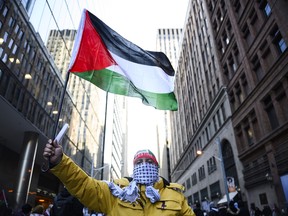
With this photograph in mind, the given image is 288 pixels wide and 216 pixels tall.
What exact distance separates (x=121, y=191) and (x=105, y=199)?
23 centimetres

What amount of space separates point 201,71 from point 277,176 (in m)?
27.7

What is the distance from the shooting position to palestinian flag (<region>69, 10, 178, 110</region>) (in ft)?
20.2

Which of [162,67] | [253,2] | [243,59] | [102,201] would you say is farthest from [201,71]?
[102,201]

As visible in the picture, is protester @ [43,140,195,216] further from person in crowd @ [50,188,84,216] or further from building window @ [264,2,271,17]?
building window @ [264,2,271,17]

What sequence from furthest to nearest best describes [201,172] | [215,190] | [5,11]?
[201,172], [215,190], [5,11]

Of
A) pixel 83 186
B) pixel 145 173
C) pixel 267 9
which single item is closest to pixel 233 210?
pixel 145 173

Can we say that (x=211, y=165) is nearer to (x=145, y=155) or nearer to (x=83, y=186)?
(x=145, y=155)

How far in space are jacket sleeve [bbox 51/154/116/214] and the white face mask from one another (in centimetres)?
45

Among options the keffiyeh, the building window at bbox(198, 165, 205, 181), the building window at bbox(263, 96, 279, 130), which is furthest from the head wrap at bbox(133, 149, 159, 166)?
the building window at bbox(198, 165, 205, 181)

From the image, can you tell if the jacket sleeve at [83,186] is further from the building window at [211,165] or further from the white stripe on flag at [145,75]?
the building window at [211,165]

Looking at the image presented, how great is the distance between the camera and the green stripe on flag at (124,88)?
651cm

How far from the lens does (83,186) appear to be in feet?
9.89

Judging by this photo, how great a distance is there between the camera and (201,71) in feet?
149

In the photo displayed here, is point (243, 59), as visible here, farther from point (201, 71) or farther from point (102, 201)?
point (102, 201)
